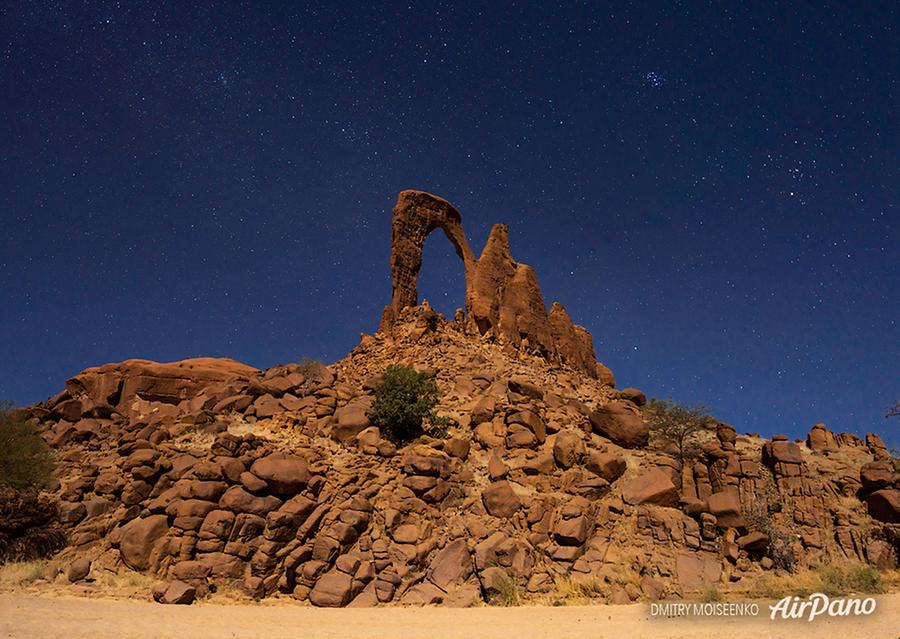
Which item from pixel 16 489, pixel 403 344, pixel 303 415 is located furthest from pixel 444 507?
pixel 403 344

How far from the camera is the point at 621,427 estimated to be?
22625mm

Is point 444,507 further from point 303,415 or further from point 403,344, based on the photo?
point 403,344

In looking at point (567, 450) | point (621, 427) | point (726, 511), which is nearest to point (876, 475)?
point (726, 511)

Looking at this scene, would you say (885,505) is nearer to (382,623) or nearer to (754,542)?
(754,542)

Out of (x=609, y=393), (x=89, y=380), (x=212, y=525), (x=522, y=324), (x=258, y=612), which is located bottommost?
(x=258, y=612)

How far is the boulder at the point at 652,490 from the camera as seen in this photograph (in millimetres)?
17922

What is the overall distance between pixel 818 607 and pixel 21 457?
24.3 meters

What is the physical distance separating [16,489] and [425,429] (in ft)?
46.6

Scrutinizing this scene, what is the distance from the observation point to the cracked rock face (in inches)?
1564

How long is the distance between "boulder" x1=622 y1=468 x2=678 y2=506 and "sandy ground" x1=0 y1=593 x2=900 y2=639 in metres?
5.35

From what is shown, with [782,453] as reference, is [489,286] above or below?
above

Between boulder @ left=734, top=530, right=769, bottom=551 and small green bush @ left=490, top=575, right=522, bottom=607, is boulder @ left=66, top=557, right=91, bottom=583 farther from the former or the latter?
boulder @ left=734, top=530, right=769, bottom=551

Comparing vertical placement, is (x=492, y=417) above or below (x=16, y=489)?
above

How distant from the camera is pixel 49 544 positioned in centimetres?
1594
